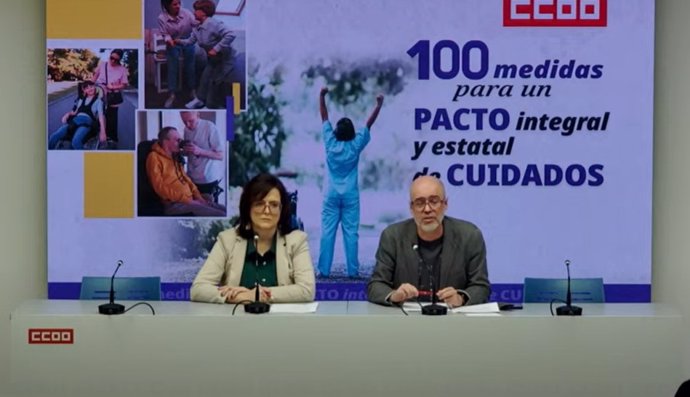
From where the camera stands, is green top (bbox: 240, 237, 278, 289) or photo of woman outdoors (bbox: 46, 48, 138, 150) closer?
green top (bbox: 240, 237, 278, 289)

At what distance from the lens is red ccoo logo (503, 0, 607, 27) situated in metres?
5.87

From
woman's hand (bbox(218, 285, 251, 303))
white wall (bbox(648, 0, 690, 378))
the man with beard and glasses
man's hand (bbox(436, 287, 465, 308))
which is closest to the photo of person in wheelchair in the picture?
woman's hand (bbox(218, 285, 251, 303))

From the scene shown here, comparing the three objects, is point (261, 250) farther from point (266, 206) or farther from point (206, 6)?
point (206, 6)

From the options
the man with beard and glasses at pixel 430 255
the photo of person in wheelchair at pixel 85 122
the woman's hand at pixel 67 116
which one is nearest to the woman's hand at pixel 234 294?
the man with beard and glasses at pixel 430 255

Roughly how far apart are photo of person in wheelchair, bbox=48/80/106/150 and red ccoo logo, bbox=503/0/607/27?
2.35 meters

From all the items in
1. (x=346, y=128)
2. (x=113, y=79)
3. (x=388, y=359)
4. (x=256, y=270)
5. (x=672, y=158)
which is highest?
(x=113, y=79)

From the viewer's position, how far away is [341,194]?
5988 mm

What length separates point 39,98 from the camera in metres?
6.09

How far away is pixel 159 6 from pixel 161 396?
264 cm

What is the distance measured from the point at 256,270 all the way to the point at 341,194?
1.36m

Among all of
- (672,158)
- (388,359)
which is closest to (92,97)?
(388,359)

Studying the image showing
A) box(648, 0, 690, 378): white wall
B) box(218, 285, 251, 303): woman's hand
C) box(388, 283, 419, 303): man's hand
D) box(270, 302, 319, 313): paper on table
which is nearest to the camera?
box(270, 302, 319, 313): paper on table

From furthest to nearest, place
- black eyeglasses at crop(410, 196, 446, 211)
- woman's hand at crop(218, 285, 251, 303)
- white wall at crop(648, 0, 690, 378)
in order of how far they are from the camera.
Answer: white wall at crop(648, 0, 690, 378) < black eyeglasses at crop(410, 196, 446, 211) < woman's hand at crop(218, 285, 251, 303)

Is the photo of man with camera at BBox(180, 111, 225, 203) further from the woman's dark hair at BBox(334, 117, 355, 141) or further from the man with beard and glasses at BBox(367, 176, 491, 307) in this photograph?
the man with beard and glasses at BBox(367, 176, 491, 307)
